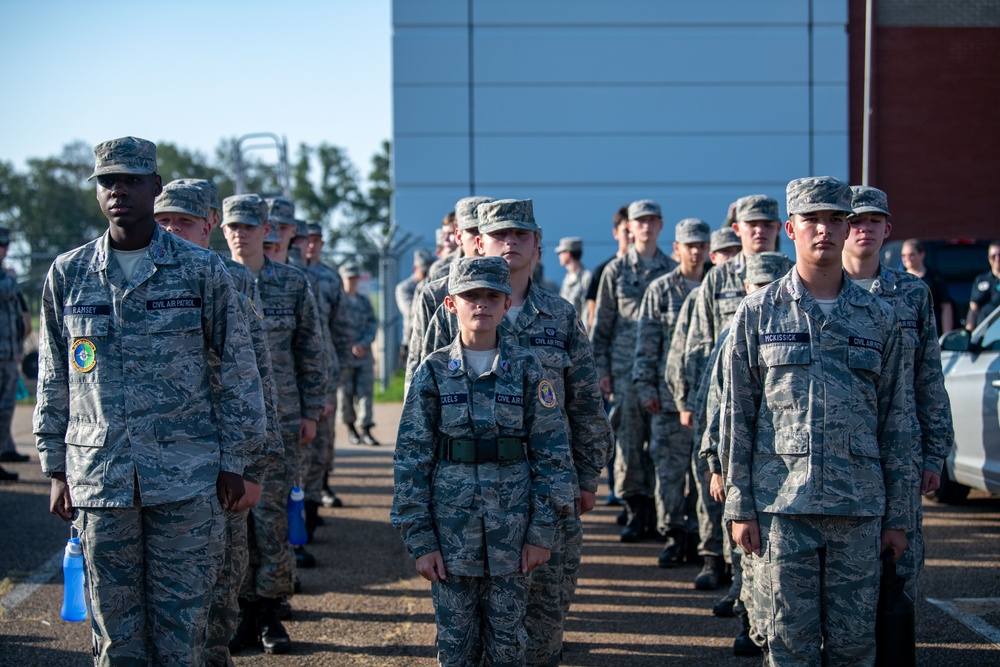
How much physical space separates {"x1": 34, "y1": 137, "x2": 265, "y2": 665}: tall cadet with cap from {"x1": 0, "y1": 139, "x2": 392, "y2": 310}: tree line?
571 inches

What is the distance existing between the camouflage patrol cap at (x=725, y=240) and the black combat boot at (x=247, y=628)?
12.6ft

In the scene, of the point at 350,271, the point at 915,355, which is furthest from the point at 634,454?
the point at 350,271

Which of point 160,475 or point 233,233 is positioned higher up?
point 233,233

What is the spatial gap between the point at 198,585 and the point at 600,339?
4.93 meters

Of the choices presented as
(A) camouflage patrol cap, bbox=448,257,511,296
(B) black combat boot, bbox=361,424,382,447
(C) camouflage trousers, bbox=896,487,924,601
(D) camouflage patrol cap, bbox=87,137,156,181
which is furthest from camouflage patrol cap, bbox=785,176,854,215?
(B) black combat boot, bbox=361,424,382,447

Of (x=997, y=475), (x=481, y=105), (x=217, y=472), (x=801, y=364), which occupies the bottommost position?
(x=997, y=475)

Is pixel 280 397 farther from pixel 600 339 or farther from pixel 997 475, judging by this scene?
pixel 997 475

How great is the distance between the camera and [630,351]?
330 inches

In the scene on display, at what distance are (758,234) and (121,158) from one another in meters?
3.89

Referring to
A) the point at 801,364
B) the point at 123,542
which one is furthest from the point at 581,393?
the point at 123,542

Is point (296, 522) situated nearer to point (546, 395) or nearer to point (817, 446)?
point (546, 395)

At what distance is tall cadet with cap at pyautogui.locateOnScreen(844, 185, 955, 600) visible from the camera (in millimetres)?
4750

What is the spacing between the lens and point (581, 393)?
15.9 feet

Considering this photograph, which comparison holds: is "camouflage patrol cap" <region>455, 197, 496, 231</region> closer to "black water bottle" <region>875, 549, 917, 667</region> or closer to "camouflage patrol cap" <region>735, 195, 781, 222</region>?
"camouflage patrol cap" <region>735, 195, 781, 222</region>
